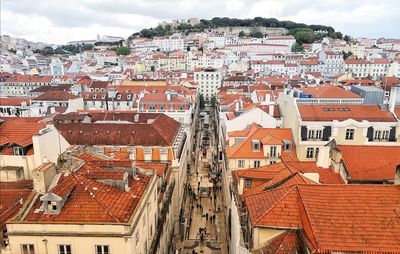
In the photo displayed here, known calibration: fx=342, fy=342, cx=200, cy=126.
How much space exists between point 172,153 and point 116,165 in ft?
53.8

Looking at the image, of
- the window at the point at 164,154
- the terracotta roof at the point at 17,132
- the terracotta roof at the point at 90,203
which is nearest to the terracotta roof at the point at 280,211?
the terracotta roof at the point at 90,203

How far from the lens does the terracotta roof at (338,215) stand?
19484 millimetres

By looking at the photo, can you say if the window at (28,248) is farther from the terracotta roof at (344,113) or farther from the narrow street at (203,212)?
the terracotta roof at (344,113)

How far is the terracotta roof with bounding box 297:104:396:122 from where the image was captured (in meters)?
43.6

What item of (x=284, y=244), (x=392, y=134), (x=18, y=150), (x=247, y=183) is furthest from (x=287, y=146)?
(x=18, y=150)

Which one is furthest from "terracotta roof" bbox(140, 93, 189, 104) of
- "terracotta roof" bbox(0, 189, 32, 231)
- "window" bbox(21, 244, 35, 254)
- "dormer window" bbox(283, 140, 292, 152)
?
"window" bbox(21, 244, 35, 254)

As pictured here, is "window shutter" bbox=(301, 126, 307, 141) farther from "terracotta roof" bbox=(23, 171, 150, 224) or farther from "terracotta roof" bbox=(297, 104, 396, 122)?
"terracotta roof" bbox=(23, 171, 150, 224)

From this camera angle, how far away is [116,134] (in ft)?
161

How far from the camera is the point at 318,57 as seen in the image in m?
194

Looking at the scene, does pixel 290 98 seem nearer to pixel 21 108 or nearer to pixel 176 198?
pixel 176 198

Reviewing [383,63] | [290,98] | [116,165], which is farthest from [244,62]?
[116,165]

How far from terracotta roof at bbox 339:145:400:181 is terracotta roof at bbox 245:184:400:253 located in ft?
36.5

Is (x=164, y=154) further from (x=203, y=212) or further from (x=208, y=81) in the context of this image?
(x=208, y=81)

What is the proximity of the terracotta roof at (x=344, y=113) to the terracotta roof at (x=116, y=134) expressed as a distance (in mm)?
19166
